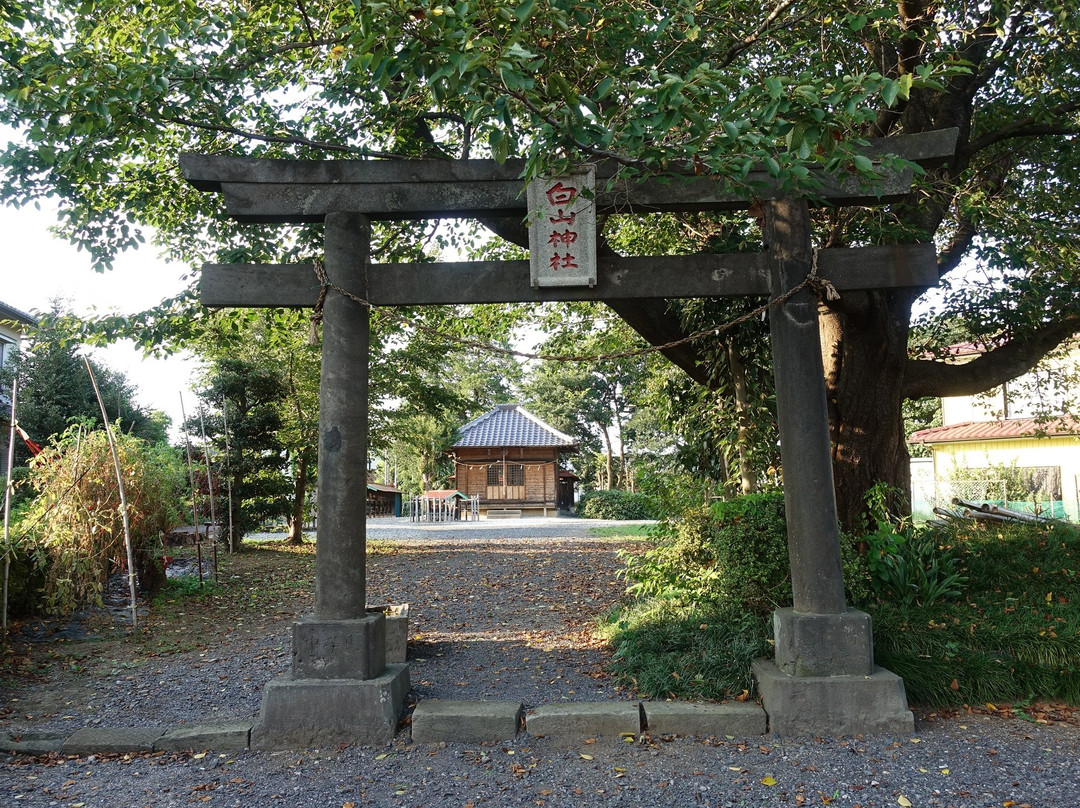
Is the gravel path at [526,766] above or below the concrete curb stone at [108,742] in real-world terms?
below

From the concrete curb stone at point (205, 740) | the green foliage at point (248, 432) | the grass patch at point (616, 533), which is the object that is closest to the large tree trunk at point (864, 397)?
the concrete curb stone at point (205, 740)

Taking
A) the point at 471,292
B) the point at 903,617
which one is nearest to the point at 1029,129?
the point at 903,617

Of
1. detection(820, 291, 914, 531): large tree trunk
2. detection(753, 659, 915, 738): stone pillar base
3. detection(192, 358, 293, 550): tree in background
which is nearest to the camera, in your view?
detection(753, 659, 915, 738): stone pillar base

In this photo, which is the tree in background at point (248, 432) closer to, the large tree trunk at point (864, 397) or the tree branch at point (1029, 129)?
the large tree trunk at point (864, 397)

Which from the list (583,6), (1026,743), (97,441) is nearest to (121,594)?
(97,441)

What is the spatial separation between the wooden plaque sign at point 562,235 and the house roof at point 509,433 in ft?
81.6

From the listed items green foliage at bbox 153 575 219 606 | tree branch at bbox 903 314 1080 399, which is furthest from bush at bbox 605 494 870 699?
green foliage at bbox 153 575 219 606

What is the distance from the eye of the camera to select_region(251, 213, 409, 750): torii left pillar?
15.0ft

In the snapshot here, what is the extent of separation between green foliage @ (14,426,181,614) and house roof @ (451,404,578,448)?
823 inches

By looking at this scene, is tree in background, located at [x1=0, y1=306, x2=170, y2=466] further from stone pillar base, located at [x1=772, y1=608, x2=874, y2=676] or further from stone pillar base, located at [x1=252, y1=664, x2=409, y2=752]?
stone pillar base, located at [x1=772, y1=608, x2=874, y2=676]

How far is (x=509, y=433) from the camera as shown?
101 feet

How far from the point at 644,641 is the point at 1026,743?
2.58m

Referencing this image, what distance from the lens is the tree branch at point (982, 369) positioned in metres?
8.12

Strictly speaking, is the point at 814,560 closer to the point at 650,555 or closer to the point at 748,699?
the point at 748,699
